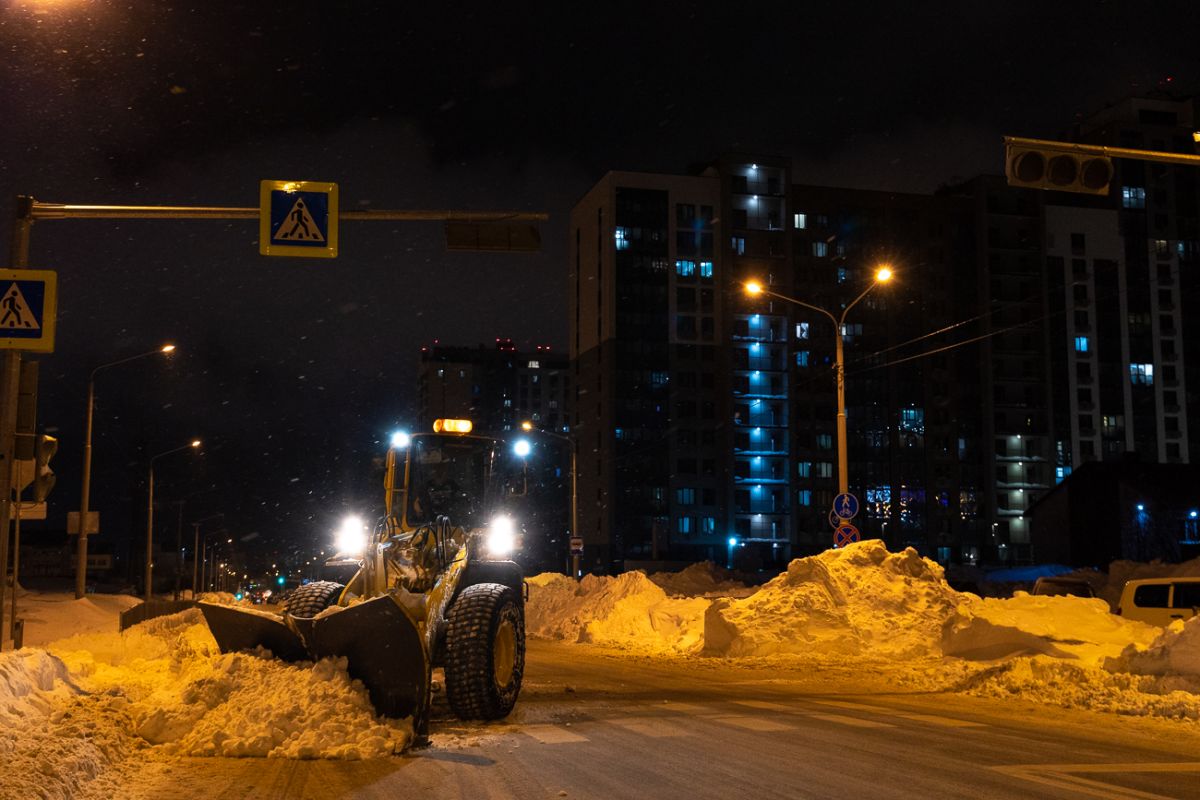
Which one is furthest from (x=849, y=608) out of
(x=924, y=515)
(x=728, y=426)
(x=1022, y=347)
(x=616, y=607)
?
(x=1022, y=347)

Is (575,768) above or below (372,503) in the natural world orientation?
below

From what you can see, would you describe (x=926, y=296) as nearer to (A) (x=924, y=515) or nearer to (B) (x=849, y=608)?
(A) (x=924, y=515)

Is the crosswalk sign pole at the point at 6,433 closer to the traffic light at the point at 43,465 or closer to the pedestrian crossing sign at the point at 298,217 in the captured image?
the traffic light at the point at 43,465

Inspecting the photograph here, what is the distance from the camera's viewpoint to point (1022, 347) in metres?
102

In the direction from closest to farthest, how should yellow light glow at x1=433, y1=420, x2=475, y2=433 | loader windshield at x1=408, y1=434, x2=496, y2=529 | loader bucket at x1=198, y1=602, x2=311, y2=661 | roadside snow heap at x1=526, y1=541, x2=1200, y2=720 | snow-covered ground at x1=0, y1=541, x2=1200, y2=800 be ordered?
1. snow-covered ground at x1=0, y1=541, x2=1200, y2=800
2. loader bucket at x1=198, y1=602, x2=311, y2=661
3. loader windshield at x1=408, y1=434, x2=496, y2=529
4. yellow light glow at x1=433, y1=420, x2=475, y2=433
5. roadside snow heap at x1=526, y1=541, x2=1200, y2=720

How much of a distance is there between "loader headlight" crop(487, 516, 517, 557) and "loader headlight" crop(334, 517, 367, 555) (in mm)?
1582

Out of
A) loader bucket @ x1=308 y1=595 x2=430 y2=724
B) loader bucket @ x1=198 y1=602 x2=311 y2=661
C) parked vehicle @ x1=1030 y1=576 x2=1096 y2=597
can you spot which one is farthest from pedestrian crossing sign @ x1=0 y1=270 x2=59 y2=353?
parked vehicle @ x1=1030 y1=576 x2=1096 y2=597

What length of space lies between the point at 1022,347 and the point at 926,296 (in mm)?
10167

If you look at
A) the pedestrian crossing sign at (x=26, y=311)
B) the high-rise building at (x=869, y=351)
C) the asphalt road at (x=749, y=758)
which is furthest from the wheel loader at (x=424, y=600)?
the high-rise building at (x=869, y=351)

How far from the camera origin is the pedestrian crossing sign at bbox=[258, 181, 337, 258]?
13711 millimetres

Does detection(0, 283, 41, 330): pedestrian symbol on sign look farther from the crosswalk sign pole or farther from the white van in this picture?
the white van

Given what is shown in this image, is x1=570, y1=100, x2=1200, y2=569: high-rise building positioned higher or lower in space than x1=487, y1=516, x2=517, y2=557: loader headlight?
higher

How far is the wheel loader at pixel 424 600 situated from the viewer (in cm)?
995

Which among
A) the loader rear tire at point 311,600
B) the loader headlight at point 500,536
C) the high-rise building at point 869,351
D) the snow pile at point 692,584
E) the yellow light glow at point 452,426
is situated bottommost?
the snow pile at point 692,584
